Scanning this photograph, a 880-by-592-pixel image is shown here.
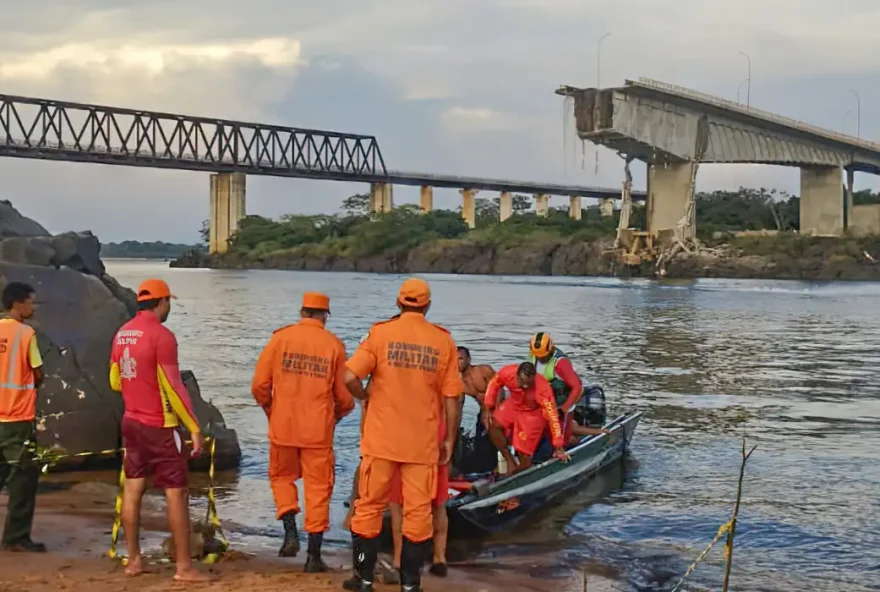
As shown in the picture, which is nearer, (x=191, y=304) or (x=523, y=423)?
(x=523, y=423)

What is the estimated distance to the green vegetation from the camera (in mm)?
121375

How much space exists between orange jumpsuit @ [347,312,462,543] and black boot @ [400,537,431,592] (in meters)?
0.11

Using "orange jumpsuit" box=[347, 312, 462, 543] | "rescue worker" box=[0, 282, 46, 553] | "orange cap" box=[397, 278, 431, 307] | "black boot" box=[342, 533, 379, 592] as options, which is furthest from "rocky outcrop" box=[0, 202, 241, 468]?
"orange cap" box=[397, 278, 431, 307]

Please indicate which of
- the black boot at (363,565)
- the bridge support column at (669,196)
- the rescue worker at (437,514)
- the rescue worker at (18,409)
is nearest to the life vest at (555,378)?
the rescue worker at (437,514)

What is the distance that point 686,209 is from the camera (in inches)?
3536

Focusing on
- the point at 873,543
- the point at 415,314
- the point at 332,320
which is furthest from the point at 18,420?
the point at 332,320

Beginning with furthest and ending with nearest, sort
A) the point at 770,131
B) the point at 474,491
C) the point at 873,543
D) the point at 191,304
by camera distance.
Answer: the point at 770,131
the point at 191,304
the point at 873,543
the point at 474,491

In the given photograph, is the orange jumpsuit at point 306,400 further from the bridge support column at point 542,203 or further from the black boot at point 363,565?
the bridge support column at point 542,203

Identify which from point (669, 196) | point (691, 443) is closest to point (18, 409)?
point (691, 443)

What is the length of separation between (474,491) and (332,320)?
111 ft

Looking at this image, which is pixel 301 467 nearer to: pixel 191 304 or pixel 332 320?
pixel 332 320

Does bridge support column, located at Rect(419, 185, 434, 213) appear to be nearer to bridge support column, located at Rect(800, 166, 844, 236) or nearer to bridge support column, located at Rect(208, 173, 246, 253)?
bridge support column, located at Rect(208, 173, 246, 253)

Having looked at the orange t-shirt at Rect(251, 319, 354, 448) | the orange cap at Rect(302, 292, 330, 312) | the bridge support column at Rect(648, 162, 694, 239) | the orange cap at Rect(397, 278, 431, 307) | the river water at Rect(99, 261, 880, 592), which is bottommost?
the river water at Rect(99, 261, 880, 592)

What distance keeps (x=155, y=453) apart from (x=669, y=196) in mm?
84803
